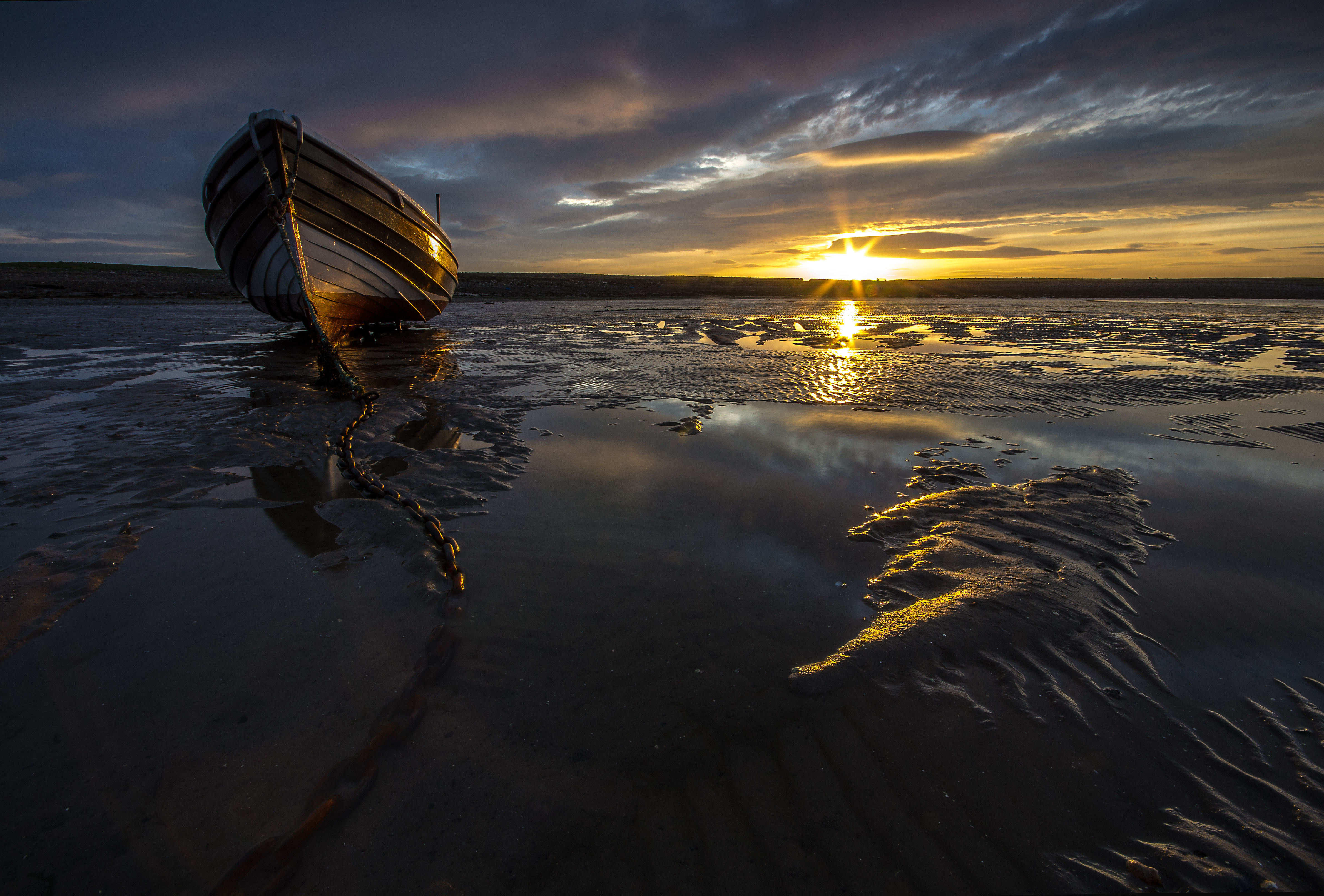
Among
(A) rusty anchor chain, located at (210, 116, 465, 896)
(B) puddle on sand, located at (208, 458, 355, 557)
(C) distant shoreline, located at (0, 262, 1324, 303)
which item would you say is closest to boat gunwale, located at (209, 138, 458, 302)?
(B) puddle on sand, located at (208, 458, 355, 557)

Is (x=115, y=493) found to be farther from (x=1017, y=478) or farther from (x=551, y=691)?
(x=1017, y=478)

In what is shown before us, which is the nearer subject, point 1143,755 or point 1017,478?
point 1143,755

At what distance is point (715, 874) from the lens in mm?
1602

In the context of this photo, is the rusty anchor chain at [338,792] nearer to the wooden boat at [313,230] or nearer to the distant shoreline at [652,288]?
the wooden boat at [313,230]

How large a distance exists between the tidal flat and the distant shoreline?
2944 centimetres

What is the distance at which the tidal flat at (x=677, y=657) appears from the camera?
1.67 metres

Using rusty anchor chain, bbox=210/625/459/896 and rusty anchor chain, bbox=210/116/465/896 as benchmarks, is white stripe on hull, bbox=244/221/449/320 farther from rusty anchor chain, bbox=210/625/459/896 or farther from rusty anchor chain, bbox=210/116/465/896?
rusty anchor chain, bbox=210/625/459/896

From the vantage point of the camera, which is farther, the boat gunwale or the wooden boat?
the boat gunwale

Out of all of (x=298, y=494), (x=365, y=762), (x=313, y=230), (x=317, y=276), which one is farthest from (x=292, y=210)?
(x=365, y=762)

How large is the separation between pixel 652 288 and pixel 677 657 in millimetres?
52127

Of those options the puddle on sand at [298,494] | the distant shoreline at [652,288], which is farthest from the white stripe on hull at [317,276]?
the distant shoreline at [652,288]

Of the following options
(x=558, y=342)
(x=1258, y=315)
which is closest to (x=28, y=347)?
(x=558, y=342)

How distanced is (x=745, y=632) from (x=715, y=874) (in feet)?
3.81

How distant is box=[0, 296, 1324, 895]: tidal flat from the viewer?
1.67m
